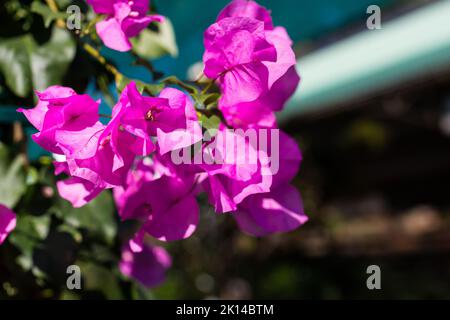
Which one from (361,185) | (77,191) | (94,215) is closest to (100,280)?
(94,215)

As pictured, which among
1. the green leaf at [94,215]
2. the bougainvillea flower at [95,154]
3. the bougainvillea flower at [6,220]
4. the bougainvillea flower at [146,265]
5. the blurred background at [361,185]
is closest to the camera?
the bougainvillea flower at [95,154]

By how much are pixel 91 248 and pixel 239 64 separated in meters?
0.36

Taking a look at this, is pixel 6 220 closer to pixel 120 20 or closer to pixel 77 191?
pixel 77 191

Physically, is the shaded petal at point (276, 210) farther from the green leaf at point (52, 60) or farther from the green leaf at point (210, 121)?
the green leaf at point (52, 60)

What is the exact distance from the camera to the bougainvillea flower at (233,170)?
→ 15.6 inches

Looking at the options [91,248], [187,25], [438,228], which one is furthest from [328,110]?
[91,248]

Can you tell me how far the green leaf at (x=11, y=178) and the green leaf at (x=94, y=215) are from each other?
1.8 inches

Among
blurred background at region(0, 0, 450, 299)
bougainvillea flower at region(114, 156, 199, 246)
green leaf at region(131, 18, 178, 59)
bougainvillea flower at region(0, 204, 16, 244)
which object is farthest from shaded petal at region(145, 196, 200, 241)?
blurred background at region(0, 0, 450, 299)

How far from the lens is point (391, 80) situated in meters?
3.86

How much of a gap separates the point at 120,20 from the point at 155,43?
0.21m

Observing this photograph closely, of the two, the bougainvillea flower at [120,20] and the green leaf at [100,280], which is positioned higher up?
the bougainvillea flower at [120,20]

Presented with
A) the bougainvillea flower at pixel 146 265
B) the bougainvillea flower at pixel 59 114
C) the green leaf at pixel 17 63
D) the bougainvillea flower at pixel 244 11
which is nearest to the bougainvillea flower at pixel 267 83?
the bougainvillea flower at pixel 244 11

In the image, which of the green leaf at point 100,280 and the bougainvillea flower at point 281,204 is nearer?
the bougainvillea flower at point 281,204

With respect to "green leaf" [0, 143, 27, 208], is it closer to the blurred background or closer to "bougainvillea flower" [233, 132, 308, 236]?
"bougainvillea flower" [233, 132, 308, 236]
